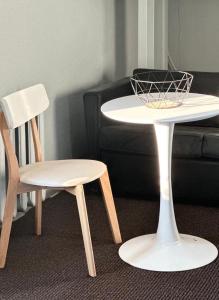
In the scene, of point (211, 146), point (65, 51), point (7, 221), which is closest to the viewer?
point (7, 221)

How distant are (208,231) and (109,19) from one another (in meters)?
1.82

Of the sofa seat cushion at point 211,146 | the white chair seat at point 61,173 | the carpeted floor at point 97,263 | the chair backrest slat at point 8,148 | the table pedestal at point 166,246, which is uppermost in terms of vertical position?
the chair backrest slat at point 8,148

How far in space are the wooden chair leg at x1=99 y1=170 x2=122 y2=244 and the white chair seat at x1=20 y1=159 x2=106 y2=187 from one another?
0.25 ft

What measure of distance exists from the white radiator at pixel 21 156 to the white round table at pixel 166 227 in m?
0.56

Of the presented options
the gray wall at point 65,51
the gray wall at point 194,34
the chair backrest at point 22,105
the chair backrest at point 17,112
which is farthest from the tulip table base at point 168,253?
the gray wall at point 194,34

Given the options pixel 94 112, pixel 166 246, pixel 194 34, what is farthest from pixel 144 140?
pixel 194 34

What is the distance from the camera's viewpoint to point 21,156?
10.4 ft

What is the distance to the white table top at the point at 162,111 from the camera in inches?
98.8

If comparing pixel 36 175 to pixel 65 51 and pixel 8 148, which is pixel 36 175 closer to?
pixel 8 148

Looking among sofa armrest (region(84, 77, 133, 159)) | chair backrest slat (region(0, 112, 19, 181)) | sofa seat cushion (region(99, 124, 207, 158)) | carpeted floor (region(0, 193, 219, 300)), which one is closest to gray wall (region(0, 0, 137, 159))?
sofa armrest (region(84, 77, 133, 159))

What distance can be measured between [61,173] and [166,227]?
555 millimetres

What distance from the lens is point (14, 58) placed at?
3.16m

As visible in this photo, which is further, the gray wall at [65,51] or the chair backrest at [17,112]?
the gray wall at [65,51]

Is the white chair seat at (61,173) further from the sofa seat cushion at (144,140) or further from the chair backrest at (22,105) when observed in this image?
the sofa seat cushion at (144,140)
